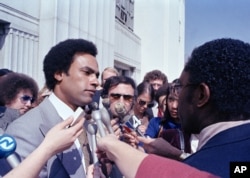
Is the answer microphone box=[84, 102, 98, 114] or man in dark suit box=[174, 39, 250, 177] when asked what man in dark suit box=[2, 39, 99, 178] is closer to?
microphone box=[84, 102, 98, 114]

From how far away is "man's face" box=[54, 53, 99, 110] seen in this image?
1721 millimetres

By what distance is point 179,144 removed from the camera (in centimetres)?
238

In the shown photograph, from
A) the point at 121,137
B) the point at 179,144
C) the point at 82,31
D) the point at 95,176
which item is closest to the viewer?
the point at 95,176

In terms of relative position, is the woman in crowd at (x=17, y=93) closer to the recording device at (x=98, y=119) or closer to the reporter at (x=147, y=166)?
the recording device at (x=98, y=119)

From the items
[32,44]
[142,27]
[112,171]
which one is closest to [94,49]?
[112,171]

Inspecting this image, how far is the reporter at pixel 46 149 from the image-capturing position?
3.73ft

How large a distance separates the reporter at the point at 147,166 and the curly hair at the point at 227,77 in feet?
1.02

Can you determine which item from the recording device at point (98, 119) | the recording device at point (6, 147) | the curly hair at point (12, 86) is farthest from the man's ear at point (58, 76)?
the curly hair at point (12, 86)

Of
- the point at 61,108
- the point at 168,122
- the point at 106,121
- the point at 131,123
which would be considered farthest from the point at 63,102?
the point at 168,122

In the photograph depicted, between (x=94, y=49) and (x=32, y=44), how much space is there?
383 centimetres

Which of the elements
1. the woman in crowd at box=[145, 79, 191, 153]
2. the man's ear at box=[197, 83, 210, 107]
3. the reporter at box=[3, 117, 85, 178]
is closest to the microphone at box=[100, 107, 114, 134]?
the reporter at box=[3, 117, 85, 178]

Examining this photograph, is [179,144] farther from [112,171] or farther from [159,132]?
[112,171]

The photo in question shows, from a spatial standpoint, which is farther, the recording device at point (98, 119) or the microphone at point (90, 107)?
the microphone at point (90, 107)

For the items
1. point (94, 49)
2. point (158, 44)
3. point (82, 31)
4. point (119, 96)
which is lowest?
point (119, 96)
